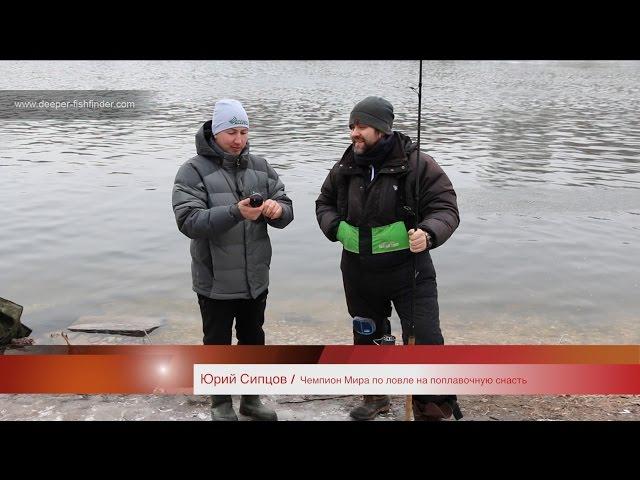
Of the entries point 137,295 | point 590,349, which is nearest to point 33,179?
point 137,295

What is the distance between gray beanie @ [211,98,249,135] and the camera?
4.84m

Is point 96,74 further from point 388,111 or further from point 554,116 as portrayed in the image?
point 388,111

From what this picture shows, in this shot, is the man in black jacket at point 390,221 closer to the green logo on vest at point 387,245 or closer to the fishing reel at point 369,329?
the green logo on vest at point 387,245

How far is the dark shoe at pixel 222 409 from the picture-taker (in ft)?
16.5

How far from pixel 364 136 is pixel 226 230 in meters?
1.14

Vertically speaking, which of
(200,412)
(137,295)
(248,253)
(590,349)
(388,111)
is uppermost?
(388,111)

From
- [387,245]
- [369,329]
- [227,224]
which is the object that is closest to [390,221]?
[387,245]

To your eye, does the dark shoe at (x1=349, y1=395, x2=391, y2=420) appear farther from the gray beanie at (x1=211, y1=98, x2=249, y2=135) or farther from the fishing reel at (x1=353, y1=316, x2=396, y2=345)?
the gray beanie at (x1=211, y1=98, x2=249, y2=135)

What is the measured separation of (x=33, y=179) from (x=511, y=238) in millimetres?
10398

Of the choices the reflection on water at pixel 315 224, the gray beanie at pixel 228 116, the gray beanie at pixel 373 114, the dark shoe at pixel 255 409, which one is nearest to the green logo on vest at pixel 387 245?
the gray beanie at pixel 373 114

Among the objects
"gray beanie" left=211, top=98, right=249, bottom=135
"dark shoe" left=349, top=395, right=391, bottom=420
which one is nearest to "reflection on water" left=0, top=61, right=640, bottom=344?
"dark shoe" left=349, top=395, right=391, bottom=420

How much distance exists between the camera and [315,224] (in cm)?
1252

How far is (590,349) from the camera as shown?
4.82 m

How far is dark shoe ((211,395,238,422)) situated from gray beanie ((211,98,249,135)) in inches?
73.7
